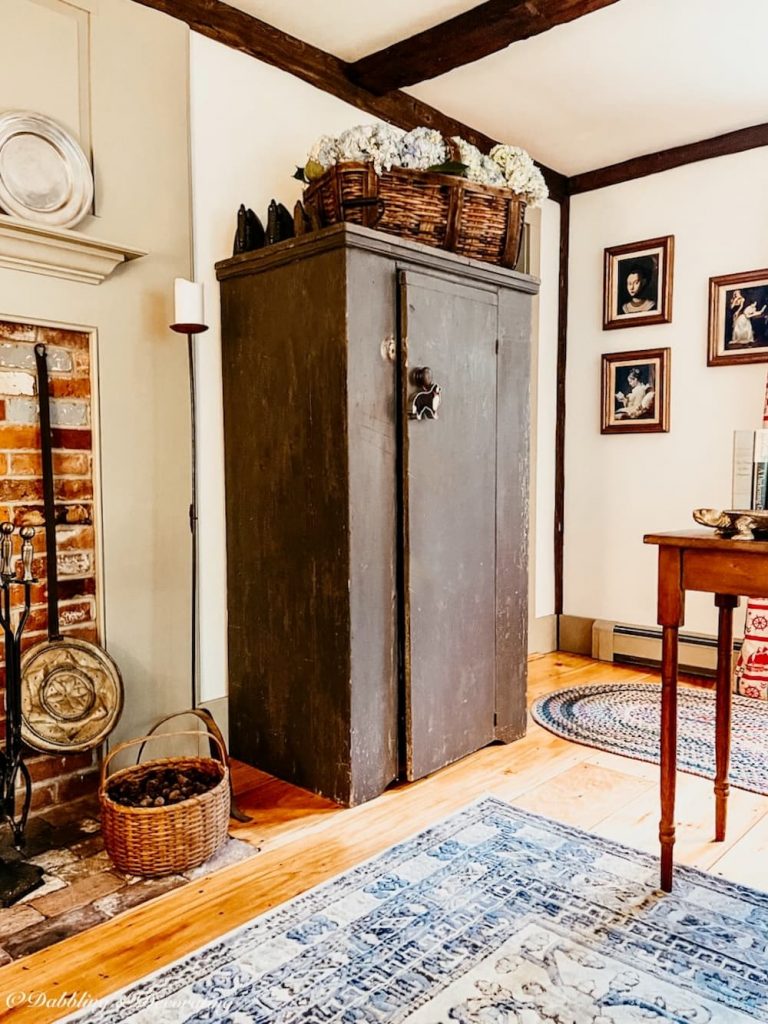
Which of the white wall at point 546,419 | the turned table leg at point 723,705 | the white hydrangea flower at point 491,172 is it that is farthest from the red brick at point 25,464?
the white wall at point 546,419

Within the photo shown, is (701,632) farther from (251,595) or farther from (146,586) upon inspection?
(146,586)

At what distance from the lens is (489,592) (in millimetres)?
2615

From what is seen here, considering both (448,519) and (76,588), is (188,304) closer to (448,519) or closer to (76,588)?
(76,588)

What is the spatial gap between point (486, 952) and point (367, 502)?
117 cm

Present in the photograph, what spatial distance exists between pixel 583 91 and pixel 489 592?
6.87 feet

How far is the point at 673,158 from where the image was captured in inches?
142

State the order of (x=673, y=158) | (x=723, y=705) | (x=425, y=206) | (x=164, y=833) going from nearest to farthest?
(x=164, y=833), (x=723, y=705), (x=425, y=206), (x=673, y=158)

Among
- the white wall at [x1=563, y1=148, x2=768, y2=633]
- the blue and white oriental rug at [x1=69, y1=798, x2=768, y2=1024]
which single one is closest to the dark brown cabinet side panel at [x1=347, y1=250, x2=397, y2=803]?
the blue and white oriental rug at [x1=69, y1=798, x2=768, y2=1024]

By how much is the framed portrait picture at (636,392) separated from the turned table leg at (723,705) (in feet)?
6.31

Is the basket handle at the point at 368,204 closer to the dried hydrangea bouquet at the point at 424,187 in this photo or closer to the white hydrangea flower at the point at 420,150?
the dried hydrangea bouquet at the point at 424,187

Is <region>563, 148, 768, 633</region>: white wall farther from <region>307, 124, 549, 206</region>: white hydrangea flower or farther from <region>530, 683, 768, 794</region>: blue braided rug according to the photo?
<region>307, 124, 549, 206</region>: white hydrangea flower

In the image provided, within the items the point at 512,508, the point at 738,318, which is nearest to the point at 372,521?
the point at 512,508

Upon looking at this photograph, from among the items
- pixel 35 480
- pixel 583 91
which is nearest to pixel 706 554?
pixel 35 480

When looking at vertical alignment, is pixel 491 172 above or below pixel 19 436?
above
